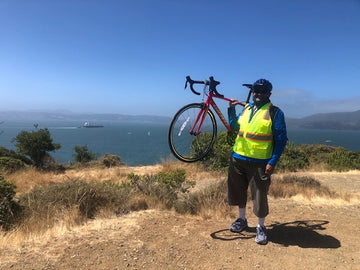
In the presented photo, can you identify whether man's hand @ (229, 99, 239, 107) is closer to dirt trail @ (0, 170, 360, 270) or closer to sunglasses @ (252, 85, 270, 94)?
sunglasses @ (252, 85, 270, 94)

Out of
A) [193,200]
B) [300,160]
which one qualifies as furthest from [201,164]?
[193,200]

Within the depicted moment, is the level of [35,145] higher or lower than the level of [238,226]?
lower

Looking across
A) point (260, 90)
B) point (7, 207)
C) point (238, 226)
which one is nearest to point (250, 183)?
point (238, 226)

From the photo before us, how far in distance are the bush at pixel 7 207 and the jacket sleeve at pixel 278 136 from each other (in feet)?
15.1

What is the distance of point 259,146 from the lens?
14.0 ft

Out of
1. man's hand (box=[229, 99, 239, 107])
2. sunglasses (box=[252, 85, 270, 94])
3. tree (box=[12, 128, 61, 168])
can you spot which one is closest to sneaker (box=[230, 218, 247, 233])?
man's hand (box=[229, 99, 239, 107])

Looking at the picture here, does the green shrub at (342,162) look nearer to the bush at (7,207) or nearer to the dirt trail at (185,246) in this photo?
the dirt trail at (185,246)

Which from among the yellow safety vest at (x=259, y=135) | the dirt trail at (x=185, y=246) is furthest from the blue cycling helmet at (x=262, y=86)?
the dirt trail at (x=185, y=246)

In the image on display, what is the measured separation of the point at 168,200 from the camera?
6.20 m

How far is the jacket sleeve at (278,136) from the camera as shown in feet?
13.6

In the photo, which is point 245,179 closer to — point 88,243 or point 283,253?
point 283,253

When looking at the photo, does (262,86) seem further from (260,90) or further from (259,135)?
(259,135)

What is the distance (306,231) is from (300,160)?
14092 millimetres

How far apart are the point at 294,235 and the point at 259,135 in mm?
2049
